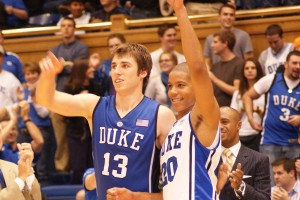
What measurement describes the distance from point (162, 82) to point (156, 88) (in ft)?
0.35

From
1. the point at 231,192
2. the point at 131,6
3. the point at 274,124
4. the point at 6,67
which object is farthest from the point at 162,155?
the point at 131,6

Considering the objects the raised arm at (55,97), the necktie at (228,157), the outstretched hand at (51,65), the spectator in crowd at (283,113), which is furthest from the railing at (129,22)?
the outstretched hand at (51,65)

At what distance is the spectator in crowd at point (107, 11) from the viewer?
37.1 ft

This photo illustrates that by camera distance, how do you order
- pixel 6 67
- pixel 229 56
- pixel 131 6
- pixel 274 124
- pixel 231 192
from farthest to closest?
pixel 131 6
pixel 6 67
pixel 229 56
pixel 274 124
pixel 231 192

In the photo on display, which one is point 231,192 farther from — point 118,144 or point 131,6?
point 131,6

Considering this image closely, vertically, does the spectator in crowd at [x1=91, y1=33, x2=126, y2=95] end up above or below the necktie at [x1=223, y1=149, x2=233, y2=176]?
above

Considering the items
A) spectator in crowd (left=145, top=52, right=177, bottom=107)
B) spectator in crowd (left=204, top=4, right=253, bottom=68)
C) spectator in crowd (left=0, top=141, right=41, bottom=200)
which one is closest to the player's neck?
spectator in crowd (left=0, top=141, right=41, bottom=200)

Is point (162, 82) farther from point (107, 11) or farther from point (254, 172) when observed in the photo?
point (254, 172)

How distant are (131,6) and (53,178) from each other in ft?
10.9

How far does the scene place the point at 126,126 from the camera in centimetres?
473

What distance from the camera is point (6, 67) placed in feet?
34.0

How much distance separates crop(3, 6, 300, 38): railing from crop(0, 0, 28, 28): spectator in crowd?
0.43 meters

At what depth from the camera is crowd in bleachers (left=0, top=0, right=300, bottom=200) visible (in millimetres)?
8430

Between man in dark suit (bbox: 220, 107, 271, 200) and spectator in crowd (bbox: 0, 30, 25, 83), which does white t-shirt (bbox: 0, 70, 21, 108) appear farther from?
man in dark suit (bbox: 220, 107, 271, 200)
